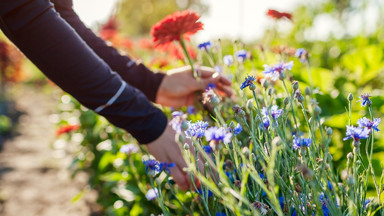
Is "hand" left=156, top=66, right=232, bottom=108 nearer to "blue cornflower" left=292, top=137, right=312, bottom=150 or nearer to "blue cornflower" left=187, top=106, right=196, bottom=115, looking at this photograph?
"blue cornflower" left=187, top=106, right=196, bottom=115

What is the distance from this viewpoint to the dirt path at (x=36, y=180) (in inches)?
Answer: 109

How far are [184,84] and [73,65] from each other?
581 mm

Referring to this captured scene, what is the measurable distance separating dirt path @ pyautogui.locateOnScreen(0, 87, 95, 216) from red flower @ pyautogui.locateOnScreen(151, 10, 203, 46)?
1683 mm

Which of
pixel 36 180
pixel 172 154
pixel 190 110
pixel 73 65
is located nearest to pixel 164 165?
pixel 172 154

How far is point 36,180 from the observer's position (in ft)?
11.1

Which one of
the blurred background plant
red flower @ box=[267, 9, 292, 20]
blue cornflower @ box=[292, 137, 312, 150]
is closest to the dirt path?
the blurred background plant

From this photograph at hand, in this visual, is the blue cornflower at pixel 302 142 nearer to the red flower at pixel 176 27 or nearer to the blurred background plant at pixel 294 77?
the blurred background plant at pixel 294 77

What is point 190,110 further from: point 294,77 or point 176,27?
point 294,77

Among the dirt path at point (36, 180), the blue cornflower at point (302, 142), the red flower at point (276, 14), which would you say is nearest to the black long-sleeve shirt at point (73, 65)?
the blue cornflower at point (302, 142)

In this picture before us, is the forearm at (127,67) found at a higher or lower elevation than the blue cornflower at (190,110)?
higher

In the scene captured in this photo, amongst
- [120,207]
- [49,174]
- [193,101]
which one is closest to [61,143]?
[49,174]

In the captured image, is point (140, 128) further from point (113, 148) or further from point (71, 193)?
point (71, 193)

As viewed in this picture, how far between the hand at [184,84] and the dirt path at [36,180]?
1.43m

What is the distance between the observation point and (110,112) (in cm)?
115
